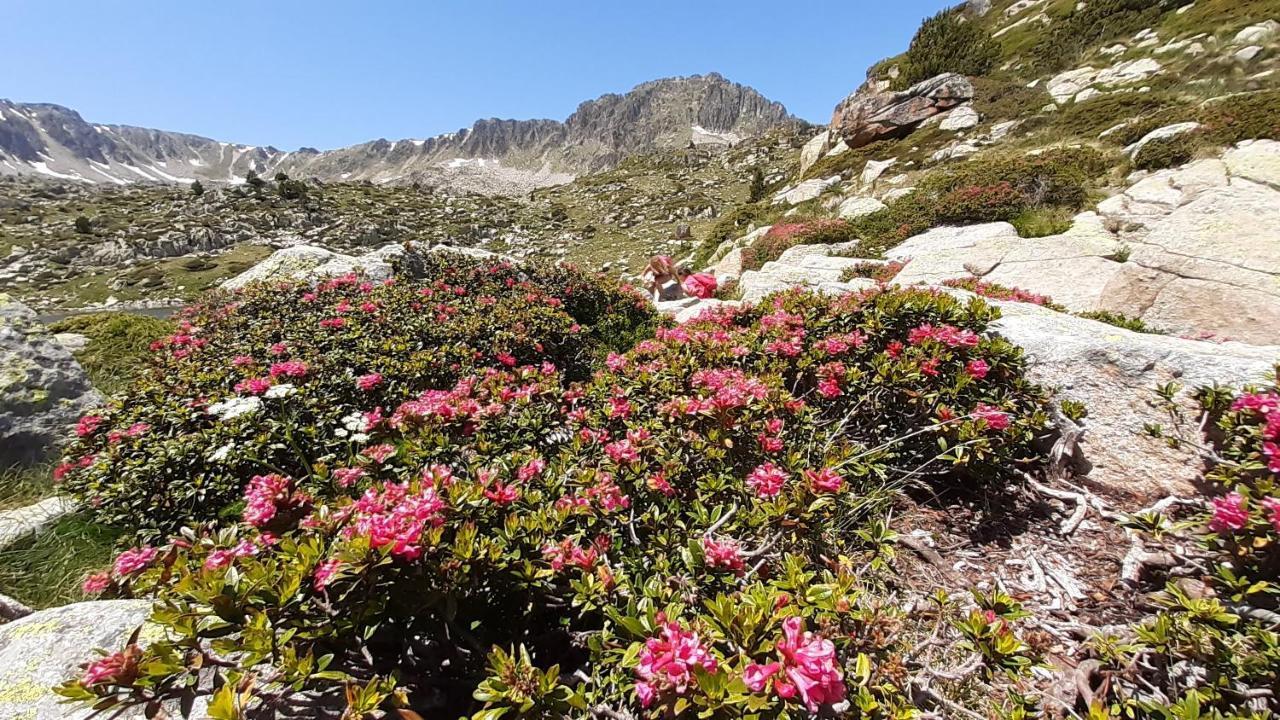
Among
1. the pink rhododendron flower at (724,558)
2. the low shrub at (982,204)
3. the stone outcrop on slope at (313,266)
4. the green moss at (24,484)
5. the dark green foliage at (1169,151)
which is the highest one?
the dark green foliage at (1169,151)

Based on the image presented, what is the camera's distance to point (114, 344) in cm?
797

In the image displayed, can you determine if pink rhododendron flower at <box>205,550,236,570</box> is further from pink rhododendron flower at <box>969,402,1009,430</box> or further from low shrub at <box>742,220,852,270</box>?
low shrub at <box>742,220,852,270</box>

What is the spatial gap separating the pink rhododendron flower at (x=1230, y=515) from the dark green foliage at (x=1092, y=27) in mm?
32994

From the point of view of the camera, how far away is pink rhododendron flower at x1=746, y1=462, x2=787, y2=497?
2920 mm

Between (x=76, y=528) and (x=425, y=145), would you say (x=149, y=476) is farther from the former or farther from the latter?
(x=425, y=145)

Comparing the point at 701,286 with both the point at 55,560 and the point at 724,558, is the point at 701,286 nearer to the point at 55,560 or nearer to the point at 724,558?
the point at 724,558

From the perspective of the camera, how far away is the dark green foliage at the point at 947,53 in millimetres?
27594

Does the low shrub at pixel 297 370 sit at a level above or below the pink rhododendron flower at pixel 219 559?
below

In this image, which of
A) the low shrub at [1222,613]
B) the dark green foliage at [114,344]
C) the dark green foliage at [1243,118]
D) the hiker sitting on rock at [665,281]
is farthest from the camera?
the hiker sitting on rock at [665,281]

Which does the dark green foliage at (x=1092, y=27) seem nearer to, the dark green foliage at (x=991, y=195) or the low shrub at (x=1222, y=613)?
the dark green foliage at (x=991, y=195)

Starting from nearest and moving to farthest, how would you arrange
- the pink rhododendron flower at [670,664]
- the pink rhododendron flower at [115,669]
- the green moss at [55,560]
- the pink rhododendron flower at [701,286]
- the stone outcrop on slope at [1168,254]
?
the pink rhododendron flower at [115,669]
the pink rhododendron flower at [670,664]
the green moss at [55,560]
the stone outcrop on slope at [1168,254]
the pink rhododendron flower at [701,286]

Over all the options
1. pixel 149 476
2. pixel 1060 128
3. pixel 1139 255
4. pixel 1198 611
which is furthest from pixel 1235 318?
pixel 1060 128

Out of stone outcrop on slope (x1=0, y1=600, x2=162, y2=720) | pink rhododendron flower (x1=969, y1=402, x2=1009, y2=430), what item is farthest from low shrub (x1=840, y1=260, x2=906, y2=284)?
stone outcrop on slope (x1=0, y1=600, x2=162, y2=720)

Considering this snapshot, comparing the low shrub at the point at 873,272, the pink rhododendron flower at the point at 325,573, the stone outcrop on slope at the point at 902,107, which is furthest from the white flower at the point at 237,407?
the stone outcrop on slope at the point at 902,107
